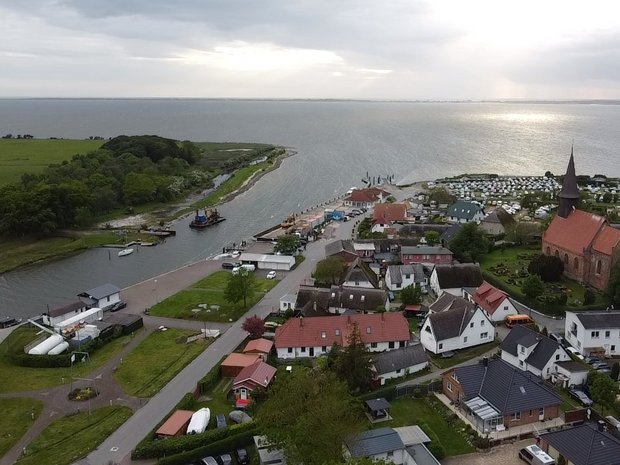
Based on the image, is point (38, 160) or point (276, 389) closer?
point (276, 389)

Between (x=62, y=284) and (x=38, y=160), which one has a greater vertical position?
(x=38, y=160)

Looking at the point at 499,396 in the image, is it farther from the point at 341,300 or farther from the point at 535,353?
the point at 341,300

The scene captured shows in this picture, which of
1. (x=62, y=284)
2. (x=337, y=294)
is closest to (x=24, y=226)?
(x=62, y=284)

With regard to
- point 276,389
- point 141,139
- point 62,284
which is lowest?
point 62,284

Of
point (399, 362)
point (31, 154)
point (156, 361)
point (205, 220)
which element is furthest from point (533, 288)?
point (31, 154)

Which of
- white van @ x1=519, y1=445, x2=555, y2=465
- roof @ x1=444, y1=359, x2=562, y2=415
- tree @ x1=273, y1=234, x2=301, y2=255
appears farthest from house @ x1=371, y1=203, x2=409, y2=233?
white van @ x1=519, y1=445, x2=555, y2=465

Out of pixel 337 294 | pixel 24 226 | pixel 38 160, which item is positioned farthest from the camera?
pixel 38 160

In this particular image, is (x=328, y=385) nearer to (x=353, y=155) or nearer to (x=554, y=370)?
(x=554, y=370)
